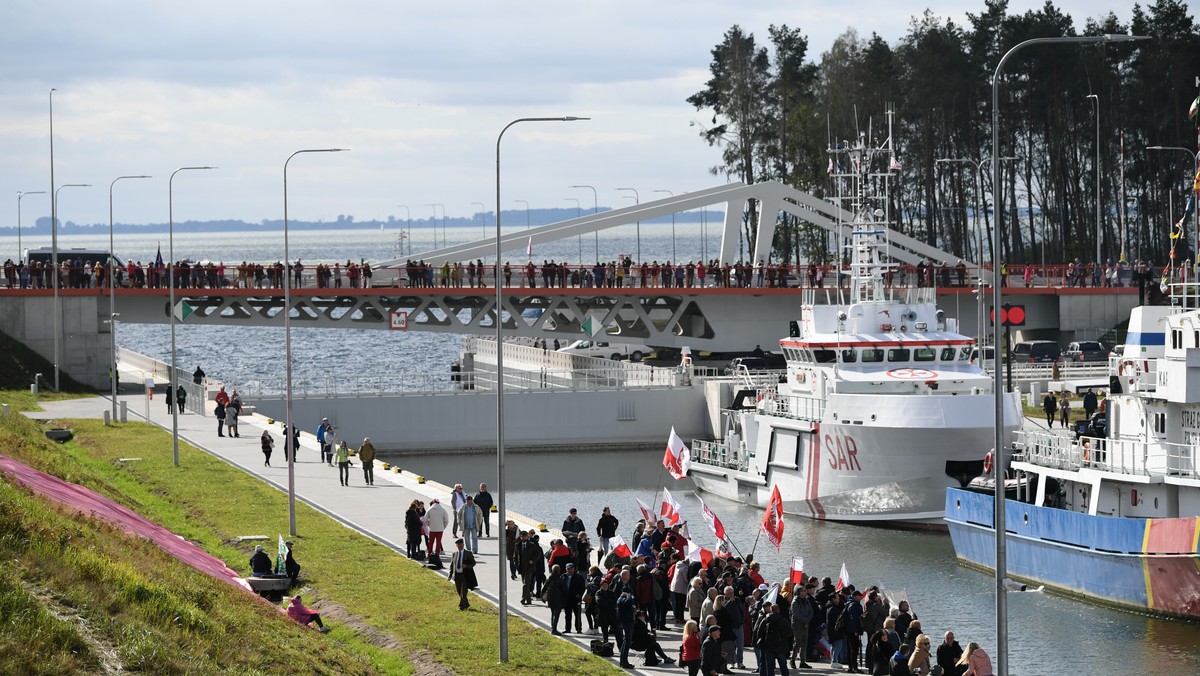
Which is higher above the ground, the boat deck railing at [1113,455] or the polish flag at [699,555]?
the boat deck railing at [1113,455]

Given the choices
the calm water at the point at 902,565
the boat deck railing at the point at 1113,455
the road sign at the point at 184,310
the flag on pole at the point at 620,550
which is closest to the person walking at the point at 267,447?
the calm water at the point at 902,565

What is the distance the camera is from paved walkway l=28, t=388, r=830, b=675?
3081 centimetres

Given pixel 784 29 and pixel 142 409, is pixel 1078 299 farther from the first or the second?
pixel 142 409

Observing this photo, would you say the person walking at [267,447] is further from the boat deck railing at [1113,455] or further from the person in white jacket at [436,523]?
the boat deck railing at [1113,455]

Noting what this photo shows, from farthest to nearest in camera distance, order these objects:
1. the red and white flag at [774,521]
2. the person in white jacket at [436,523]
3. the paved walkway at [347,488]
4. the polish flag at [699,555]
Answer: the person in white jacket at [436,523] < the red and white flag at [774,521] < the paved walkway at [347,488] < the polish flag at [699,555]

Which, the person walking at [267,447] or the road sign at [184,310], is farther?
the road sign at [184,310]

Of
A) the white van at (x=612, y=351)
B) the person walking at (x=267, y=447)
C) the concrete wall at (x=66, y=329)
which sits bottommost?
the person walking at (x=267, y=447)

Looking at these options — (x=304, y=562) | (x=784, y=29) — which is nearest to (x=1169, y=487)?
(x=304, y=562)

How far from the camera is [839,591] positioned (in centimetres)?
2873

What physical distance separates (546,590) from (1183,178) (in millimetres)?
73548

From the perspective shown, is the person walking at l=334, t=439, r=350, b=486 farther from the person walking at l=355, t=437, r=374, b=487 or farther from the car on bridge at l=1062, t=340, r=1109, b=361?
the car on bridge at l=1062, t=340, r=1109, b=361

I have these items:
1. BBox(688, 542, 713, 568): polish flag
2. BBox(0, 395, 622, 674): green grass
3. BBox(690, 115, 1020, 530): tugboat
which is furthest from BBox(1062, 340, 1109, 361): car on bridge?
BBox(688, 542, 713, 568): polish flag

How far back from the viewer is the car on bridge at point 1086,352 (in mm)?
75062

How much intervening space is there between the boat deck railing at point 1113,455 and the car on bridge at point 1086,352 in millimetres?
35933
